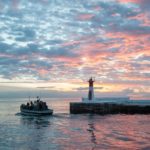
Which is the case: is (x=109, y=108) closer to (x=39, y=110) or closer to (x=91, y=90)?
(x=91, y=90)

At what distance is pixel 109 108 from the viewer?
275 ft

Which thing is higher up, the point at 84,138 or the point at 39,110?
the point at 39,110

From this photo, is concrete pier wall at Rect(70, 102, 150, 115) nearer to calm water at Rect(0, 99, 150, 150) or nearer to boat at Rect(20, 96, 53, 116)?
boat at Rect(20, 96, 53, 116)

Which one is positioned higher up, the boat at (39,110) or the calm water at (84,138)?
the boat at (39,110)

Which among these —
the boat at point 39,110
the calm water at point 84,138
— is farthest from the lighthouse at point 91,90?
the calm water at point 84,138

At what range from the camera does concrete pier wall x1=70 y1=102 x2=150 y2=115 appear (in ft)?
273

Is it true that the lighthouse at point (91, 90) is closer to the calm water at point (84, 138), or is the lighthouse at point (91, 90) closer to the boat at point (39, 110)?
the boat at point (39, 110)

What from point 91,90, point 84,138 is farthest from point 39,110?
point 84,138

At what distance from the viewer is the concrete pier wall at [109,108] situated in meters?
83.3

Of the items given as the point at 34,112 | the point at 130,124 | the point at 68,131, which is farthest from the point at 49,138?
the point at 34,112

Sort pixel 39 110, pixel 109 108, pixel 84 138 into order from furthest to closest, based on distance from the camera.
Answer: pixel 109 108, pixel 39 110, pixel 84 138

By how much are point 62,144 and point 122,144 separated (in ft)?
21.2

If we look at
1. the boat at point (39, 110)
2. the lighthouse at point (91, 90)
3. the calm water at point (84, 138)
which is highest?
the lighthouse at point (91, 90)

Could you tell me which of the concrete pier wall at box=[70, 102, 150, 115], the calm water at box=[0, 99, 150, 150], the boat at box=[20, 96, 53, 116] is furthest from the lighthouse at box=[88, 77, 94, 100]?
the calm water at box=[0, 99, 150, 150]
